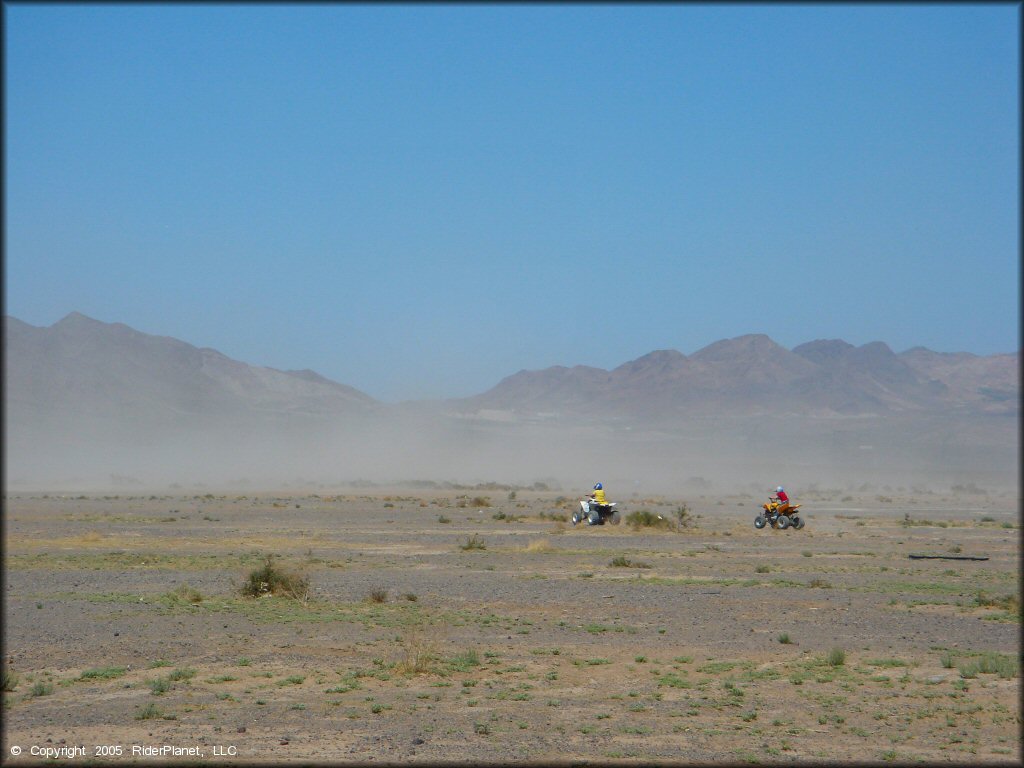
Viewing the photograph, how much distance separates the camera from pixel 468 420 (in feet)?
622

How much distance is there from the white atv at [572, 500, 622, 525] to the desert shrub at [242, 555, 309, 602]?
24072 millimetres

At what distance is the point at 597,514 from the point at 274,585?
81.5 feet

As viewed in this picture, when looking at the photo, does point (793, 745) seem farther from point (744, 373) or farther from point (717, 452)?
point (744, 373)

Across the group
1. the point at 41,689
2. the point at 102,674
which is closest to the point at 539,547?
the point at 102,674

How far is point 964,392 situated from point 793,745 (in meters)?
6.13

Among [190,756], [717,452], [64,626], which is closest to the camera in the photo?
[190,756]

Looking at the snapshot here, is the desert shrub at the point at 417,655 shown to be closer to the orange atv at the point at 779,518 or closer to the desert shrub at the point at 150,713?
the desert shrub at the point at 150,713

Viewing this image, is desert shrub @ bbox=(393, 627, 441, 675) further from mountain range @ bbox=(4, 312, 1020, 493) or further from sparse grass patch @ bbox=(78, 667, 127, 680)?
mountain range @ bbox=(4, 312, 1020, 493)

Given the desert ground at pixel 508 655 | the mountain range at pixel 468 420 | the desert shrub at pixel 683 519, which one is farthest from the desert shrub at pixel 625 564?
the desert shrub at pixel 683 519

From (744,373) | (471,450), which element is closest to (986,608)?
(471,450)

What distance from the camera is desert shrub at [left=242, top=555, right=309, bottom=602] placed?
2195cm

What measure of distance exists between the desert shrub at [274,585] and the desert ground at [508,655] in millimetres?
61

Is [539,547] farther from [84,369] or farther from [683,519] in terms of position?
[84,369]

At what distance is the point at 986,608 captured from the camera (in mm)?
21844
